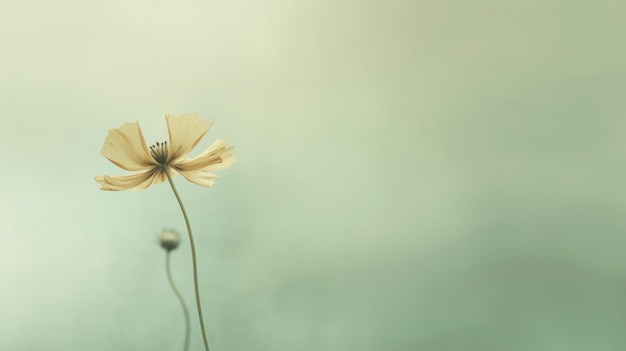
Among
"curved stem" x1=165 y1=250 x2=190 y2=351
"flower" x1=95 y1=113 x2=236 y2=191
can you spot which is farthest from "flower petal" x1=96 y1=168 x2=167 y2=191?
"curved stem" x1=165 y1=250 x2=190 y2=351

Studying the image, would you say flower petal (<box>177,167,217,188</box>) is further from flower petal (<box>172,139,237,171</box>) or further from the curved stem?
the curved stem

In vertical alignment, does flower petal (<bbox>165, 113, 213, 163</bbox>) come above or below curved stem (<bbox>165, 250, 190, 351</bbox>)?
above

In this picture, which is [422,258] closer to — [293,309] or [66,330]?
[293,309]

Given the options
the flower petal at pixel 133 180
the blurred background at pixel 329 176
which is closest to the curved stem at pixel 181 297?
the blurred background at pixel 329 176

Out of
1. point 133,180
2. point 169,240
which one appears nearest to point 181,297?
point 169,240

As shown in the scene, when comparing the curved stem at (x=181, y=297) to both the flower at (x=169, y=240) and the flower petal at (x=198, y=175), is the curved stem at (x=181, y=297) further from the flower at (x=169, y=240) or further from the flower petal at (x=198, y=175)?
the flower petal at (x=198, y=175)

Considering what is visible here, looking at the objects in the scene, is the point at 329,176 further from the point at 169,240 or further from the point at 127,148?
the point at 127,148

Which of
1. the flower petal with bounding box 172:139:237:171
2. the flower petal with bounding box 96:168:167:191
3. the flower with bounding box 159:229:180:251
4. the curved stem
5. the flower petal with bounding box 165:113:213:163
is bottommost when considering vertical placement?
the curved stem

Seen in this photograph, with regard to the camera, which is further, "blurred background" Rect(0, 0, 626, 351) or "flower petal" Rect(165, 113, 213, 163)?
"blurred background" Rect(0, 0, 626, 351)
